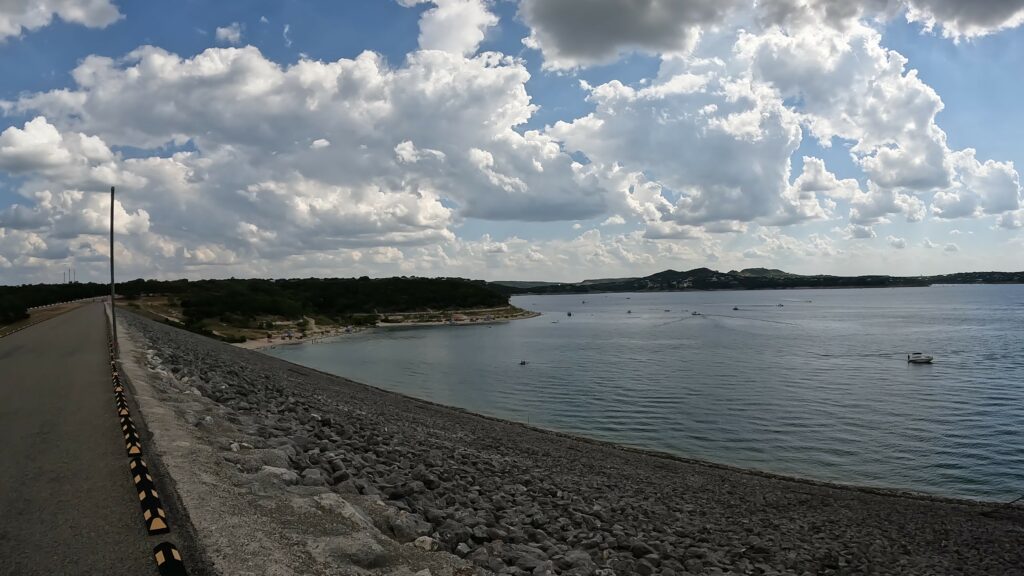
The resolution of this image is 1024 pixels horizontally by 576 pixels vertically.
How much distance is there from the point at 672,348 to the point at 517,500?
226ft

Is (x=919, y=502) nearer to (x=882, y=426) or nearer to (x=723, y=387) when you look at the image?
(x=882, y=426)

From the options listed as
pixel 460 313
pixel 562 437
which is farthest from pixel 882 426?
pixel 460 313

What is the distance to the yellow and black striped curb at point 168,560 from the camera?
6445 mm

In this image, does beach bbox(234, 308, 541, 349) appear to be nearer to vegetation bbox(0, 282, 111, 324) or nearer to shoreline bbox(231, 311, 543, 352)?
shoreline bbox(231, 311, 543, 352)

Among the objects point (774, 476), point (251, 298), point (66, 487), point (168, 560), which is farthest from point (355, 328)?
point (168, 560)

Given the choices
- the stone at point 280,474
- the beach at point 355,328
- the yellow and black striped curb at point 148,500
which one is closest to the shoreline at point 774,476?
the stone at point 280,474

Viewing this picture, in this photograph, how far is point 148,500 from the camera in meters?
8.42

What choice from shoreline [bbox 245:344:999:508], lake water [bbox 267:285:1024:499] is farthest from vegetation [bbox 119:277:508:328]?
shoreline [bbox 245:344:999:508]

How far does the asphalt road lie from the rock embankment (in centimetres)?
202

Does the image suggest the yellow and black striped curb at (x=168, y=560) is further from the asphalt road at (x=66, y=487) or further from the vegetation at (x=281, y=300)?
the vegetation at (x=281, y=300)

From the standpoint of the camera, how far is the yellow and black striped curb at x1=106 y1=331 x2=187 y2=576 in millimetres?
6582

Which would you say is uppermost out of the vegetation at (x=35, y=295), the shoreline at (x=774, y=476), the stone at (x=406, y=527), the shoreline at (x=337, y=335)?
the vegetation at (x=35, y=295)

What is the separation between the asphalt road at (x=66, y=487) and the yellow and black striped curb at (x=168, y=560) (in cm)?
12

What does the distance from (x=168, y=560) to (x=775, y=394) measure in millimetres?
43936
